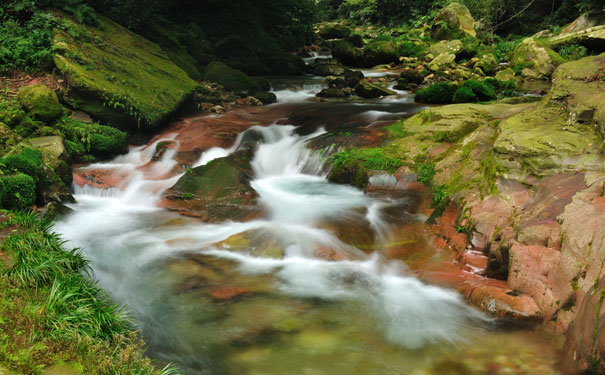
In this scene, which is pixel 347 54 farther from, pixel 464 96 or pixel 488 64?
pixel 464 96

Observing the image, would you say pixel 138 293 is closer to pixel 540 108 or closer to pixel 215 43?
pixel 540 108

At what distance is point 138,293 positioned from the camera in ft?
18.3

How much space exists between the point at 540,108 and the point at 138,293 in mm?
7317

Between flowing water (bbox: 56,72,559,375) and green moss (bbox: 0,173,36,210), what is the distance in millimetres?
669

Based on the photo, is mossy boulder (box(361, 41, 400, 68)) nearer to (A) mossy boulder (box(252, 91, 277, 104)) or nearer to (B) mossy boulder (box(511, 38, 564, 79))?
(B) mossy boulder (box(511, 38, 564, 79))

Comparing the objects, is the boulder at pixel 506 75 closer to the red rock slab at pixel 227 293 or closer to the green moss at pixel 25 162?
the red rock slab at pixel 227 293

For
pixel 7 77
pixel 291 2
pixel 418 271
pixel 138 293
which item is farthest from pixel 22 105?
pixel 291 2

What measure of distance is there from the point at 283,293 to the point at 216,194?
141 inches

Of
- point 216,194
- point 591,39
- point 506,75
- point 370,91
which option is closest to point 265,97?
point 370,91

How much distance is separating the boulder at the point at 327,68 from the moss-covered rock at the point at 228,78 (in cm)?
644

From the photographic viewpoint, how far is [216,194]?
8531 mm

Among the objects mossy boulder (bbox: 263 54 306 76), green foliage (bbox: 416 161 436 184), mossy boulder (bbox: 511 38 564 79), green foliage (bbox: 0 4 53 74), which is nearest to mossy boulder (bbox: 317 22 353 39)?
mossy boulder (bbox: 263 54 306 76)

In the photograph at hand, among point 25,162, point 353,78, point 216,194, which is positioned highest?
point 353,78

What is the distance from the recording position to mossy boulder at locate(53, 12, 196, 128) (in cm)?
1069
